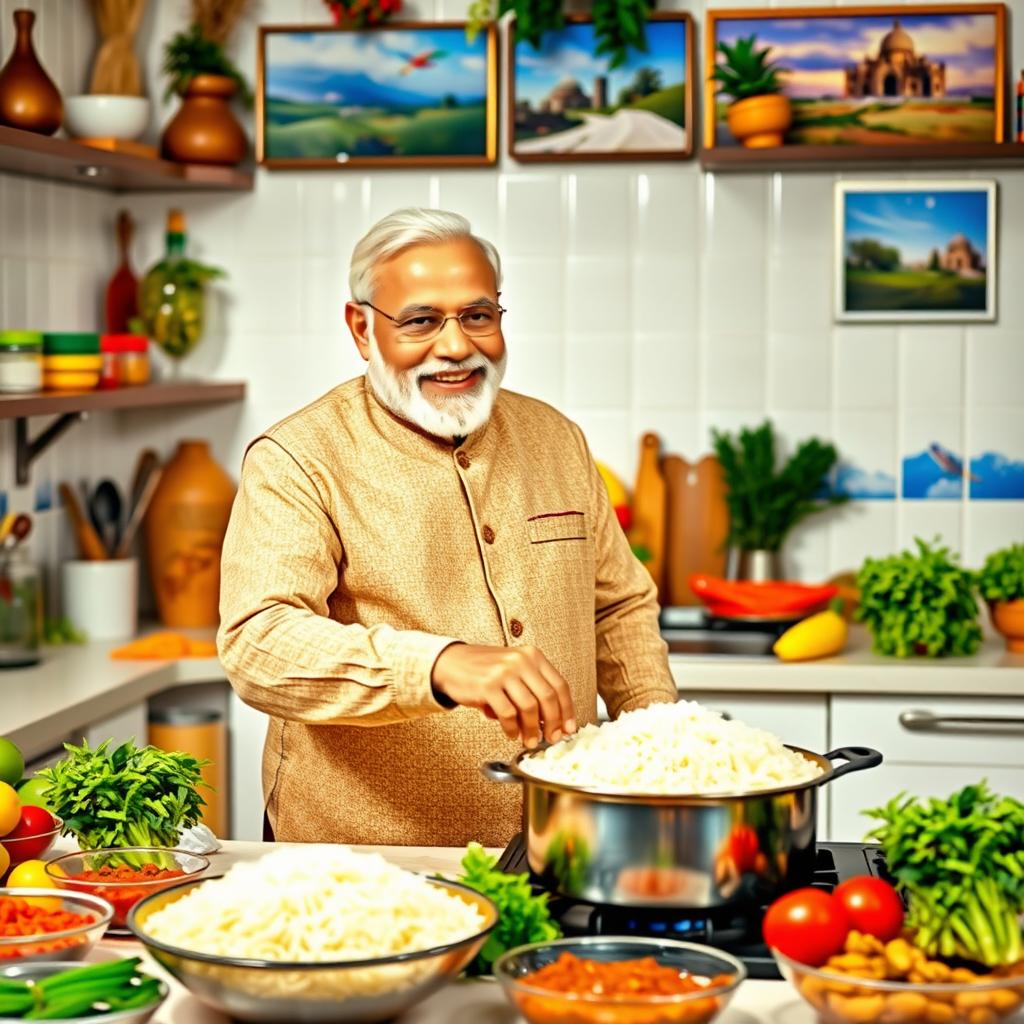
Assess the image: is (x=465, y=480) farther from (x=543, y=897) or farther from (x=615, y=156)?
(x=615, y=156)

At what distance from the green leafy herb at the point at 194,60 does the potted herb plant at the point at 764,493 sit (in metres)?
1.53

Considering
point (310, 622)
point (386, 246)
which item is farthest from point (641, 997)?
point (386, 246)

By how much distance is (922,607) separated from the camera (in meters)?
3.39

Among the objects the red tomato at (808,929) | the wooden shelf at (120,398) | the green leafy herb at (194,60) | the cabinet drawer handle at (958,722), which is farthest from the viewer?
the green leafy herb at (194,60)

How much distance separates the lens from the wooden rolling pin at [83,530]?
3.85 meters

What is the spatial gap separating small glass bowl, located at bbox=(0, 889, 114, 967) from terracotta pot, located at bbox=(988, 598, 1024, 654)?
2.46 metres

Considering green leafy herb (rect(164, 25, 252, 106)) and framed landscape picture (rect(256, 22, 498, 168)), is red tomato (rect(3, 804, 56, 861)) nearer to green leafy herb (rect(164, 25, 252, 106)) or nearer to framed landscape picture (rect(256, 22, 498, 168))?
framed landscape picture (rect(256, 22, 498, 168))

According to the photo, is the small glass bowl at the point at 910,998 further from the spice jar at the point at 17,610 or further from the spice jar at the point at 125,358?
the spice jar at the point at 125,358

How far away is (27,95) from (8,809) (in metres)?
1.89

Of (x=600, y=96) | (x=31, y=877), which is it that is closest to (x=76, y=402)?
(x=600, y=96)

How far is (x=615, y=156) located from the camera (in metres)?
3.87

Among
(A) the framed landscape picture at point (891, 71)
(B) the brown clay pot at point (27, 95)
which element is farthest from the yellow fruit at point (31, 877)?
(A) the framed landscape picture at point (891, 71)

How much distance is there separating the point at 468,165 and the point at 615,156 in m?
0.36

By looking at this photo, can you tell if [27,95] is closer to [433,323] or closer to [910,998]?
[433,323]
